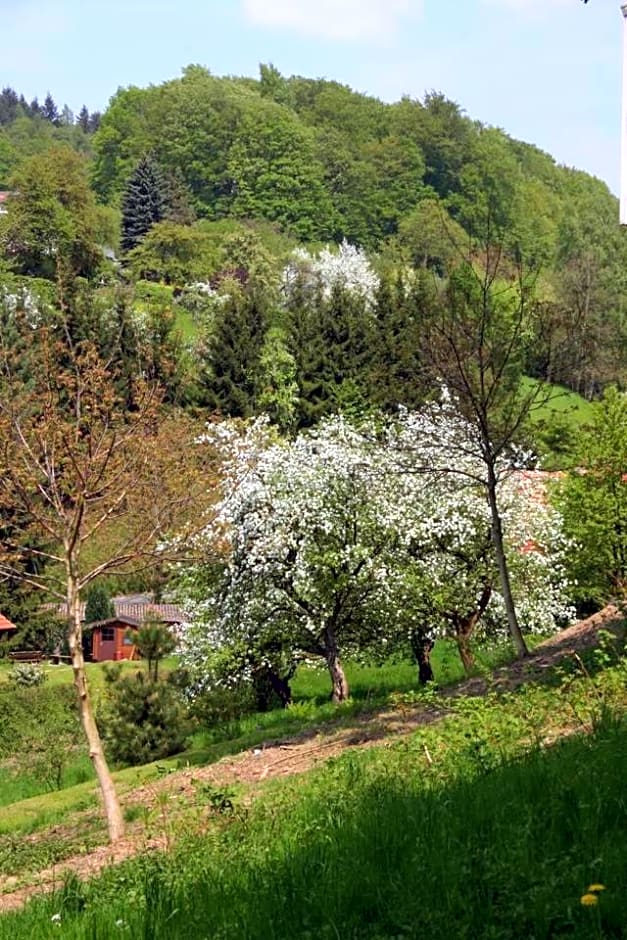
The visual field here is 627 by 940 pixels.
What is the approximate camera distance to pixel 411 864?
5934 millimetres

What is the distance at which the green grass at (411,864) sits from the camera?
17.3 feet

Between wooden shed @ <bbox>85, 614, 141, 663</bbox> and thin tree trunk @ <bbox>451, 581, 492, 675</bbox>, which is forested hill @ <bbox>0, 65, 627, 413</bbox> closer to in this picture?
wooden shed @ <bbox>85, 614, 141, 663</bbox>

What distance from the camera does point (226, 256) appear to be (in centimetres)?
9125

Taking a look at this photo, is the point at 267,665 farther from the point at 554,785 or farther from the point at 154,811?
the point at 554,785

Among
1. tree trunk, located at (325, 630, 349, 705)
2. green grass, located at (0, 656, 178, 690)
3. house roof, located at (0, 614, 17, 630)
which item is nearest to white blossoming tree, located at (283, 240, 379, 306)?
house roof, located at (0, 614, 17, 630)

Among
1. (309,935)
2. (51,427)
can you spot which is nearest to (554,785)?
(309,935)

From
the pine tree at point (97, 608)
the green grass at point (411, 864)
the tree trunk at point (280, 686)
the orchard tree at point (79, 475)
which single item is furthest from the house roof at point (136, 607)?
the green grass at point (411, 864)

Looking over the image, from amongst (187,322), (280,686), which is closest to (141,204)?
(187,322)

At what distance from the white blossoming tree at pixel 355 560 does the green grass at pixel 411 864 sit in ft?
43.5

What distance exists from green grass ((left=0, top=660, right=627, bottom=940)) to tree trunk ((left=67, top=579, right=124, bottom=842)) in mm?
2582

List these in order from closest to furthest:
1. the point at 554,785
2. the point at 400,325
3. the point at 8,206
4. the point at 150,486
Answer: the point at 554,785, the point at 150,486, the point at 400,325, the point at 8,206

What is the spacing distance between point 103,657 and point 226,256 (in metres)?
52.1

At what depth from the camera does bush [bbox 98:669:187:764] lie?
68.2ft

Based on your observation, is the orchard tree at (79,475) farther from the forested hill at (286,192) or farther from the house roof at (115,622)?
the forested hill at (286,192)
